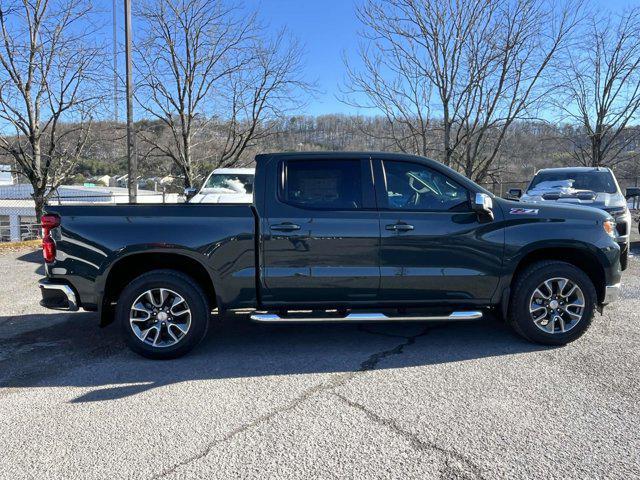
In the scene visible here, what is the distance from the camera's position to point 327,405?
3.39m

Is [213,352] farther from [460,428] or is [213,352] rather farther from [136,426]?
[460,428]

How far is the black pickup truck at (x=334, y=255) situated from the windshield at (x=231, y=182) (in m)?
6.50

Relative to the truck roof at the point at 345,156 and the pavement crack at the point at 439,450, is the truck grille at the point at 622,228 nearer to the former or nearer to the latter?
the truck roof at the point at 345,156

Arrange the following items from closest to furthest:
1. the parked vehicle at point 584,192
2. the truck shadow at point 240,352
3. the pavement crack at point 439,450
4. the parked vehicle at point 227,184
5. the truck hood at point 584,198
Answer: the pavement crack at point 439,450 < the truck shadow at point 240,352 < the parked vehicle at point 584,192 < the truck hood at point 584,198 < the parked vehicle at point 227,184

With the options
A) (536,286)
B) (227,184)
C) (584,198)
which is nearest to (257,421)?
(536,286)

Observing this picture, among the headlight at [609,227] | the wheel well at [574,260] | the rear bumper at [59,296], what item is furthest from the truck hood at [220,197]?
the headlight at [609,227]

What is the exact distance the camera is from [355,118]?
16.3 metres

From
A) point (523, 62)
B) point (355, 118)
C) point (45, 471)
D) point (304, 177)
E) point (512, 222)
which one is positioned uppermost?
point (523, 62)

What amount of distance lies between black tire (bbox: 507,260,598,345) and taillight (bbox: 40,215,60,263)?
4367mm

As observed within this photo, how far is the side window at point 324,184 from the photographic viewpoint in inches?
176

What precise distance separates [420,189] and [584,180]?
23.4 ft

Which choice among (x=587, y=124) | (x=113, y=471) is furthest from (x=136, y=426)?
(x=587, y=124)

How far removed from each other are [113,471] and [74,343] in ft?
8.87

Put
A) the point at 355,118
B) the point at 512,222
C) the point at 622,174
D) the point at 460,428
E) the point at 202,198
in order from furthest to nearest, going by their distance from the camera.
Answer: the point at 622,174, the point at 355,118, the point at 202,198, the point at 512,222, the point at 460,428
